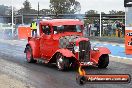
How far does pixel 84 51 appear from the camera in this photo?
1229 cm

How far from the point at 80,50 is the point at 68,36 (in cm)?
101

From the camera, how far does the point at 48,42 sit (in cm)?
1349

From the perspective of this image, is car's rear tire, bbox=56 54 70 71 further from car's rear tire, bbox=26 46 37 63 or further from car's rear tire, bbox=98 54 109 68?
car's rear tire, bbox=26 46 37 63

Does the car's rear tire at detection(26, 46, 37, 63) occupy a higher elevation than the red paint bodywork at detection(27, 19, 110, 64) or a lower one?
lower

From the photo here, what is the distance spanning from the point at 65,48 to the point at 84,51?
68cm

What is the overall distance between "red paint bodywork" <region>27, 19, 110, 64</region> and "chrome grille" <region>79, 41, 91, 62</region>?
138 mm

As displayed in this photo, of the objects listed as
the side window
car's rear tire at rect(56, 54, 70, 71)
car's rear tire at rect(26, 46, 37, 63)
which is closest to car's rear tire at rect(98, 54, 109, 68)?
car's rear tire at rect(56, 54, 70, 71)

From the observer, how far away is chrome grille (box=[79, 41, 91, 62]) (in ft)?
40.0

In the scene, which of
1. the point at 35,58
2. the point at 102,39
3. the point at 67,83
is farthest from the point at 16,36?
the point at 67,83

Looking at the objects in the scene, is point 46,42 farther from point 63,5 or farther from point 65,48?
point 63,5

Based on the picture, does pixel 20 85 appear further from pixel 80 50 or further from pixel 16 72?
pixel 80 50

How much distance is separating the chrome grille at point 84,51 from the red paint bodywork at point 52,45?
5.5 inches

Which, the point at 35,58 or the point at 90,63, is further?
the point at 35,58

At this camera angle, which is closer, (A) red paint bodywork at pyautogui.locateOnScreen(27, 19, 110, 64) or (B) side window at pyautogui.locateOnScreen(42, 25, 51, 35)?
(A) red paint bodywork at pyautogui.locateOnScreen(27, 19, 110, 64)
